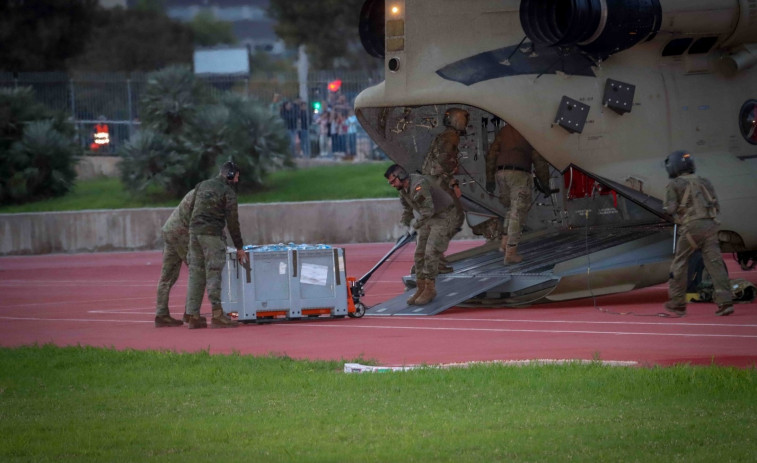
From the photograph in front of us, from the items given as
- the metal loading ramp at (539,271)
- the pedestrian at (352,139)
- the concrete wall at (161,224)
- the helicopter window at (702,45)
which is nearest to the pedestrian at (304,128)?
the pedestrian at (352,139)

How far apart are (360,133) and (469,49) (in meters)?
20.5

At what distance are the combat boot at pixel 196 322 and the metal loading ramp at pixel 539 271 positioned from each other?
2.27 meters

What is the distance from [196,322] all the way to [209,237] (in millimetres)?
1097

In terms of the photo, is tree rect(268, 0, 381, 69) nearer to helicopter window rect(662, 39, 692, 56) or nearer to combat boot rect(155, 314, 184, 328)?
helicopter window rect(662, 39, 692, 56)

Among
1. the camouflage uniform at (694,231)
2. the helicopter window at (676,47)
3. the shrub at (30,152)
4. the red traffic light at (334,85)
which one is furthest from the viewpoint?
the red traffic light at (334,85)

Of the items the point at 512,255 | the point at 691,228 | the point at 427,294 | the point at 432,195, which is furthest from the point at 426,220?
the point at 691,228

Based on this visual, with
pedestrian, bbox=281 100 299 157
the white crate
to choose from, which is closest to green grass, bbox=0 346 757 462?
the white crate

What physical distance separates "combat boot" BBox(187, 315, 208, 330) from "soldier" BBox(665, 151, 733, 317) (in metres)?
5.72

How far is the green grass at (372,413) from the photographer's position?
7.71 meters

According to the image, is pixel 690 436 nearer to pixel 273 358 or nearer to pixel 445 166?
pixel 273 358

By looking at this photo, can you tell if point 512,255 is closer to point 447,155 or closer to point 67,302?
point 447,155

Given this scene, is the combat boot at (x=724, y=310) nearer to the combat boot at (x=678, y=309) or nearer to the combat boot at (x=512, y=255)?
the combat boot at (x=678, y=309)

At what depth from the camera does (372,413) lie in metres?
8.89

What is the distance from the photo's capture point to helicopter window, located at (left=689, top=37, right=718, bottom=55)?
16.5 metres
